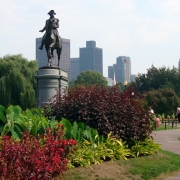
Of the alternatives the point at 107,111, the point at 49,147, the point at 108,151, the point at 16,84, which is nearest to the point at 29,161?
the point at 49,147

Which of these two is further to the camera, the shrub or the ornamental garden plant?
the shrub

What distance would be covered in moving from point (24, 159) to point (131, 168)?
397 centimetres

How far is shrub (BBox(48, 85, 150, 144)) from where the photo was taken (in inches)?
424

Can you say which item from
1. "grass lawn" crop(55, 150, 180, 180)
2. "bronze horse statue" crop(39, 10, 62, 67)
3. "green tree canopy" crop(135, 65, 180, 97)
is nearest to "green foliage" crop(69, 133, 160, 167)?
"grass lawn" crop(55, 150, 180, 180)

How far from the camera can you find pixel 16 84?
3722 cm

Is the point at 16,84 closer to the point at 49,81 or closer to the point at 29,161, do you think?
the point at 49,81

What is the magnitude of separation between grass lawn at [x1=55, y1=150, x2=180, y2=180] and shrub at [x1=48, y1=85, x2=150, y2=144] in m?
0.90

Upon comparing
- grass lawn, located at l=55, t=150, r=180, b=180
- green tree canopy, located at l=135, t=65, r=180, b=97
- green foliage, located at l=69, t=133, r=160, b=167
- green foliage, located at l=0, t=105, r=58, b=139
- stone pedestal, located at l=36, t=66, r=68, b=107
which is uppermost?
green tree canopy, located at l=135, t=65, r=180, b=97

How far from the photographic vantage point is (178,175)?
965cm

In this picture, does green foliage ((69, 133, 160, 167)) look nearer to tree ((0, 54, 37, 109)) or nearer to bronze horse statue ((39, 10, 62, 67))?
bronze horse statue ((39, 10, 62, 67))

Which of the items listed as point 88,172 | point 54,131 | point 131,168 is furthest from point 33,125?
point 131,168

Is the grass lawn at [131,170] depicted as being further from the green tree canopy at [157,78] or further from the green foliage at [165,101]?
the green tree canopy at [157,78]

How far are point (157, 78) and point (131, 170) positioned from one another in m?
63.0

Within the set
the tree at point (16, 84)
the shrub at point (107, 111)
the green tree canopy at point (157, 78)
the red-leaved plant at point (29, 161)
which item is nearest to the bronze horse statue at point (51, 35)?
the shrub at point (107, 111)
